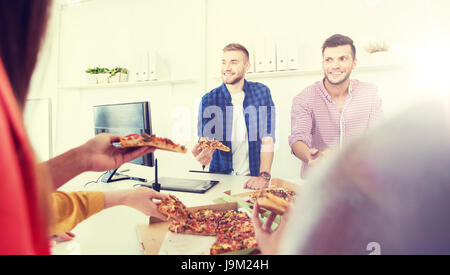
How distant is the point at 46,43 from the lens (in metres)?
0.48

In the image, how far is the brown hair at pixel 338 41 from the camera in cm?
264

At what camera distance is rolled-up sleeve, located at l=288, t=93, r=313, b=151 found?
2610mm

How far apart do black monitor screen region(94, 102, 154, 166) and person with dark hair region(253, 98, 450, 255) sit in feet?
4.61

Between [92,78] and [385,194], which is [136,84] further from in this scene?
[385,194]

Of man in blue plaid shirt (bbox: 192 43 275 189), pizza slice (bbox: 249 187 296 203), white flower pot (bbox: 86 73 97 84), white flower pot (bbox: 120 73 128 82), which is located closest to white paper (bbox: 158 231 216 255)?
pizza slice (bbox: 249 187 296 203)

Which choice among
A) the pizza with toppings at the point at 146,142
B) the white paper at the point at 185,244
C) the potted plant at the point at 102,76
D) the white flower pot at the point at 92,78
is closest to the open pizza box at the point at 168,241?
the white paper at the point at 185,244

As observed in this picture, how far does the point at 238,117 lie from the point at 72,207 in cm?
225

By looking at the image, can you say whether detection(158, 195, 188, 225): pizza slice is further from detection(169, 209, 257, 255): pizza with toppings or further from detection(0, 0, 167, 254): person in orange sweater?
detection(0, 0, 167, 254): person in orange sweater

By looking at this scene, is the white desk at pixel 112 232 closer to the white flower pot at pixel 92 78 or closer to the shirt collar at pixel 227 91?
the shirt collar at pixel 227 91

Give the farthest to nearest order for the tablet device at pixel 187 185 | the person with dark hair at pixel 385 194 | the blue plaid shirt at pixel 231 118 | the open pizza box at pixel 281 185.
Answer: the blue plaid shirt at pixel 231 118 → the tablet device at pixel 187 185 → the open pizza box at pixel 281 185 → the person with dark hair at pixel 385 194

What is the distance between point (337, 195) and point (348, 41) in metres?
2.87

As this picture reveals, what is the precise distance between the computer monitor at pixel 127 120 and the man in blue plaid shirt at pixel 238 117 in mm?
1147

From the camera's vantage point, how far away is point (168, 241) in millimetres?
852

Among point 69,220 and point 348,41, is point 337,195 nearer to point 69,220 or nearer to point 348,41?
point 69,220
